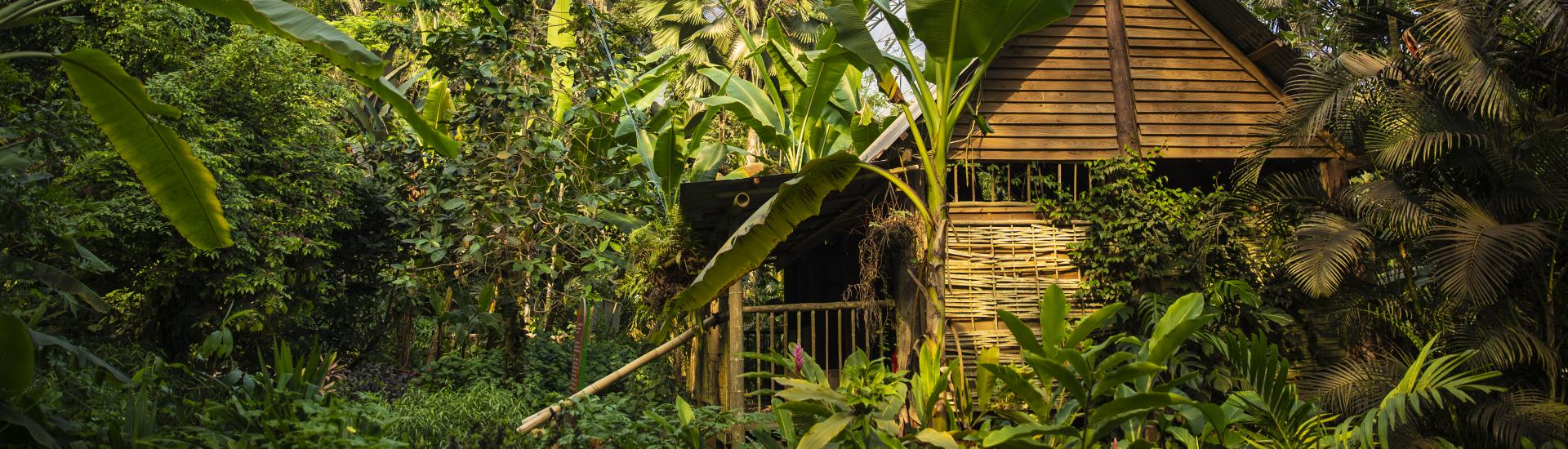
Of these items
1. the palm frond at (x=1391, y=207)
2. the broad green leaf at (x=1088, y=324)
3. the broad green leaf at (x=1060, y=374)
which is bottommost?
the broad green leaf at (x=1060, y=374)

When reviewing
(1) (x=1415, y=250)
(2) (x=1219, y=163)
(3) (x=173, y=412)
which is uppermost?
(2) (x=1219, y=163)

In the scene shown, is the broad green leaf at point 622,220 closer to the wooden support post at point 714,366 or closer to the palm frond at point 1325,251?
the wooden support post at point 714,366

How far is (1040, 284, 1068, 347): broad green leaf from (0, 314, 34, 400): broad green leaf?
13.5 ft

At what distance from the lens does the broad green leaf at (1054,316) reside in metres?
4.64

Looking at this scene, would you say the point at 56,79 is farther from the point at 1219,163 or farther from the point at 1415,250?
the point at 1415,250

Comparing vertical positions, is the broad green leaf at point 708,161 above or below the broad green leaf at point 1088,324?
above

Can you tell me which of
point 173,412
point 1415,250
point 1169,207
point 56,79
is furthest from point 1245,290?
point 56,79

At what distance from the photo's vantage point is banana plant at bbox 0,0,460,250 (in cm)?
412

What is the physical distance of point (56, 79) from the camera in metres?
8.29

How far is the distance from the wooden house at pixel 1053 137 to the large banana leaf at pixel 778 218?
1.58 m

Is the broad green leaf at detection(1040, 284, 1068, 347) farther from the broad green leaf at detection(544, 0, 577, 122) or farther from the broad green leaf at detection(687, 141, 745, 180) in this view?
the broad green leaf at detection(544, 0, 577, 122)

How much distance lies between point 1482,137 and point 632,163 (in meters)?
6.47

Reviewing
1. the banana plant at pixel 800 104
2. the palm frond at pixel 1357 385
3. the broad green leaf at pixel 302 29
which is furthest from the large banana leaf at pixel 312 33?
the palm frond at pixel 1357 385

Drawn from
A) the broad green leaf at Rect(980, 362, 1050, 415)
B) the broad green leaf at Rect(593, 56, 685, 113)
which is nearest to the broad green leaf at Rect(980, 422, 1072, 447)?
the broad green leaf at Rect(980, 362, 1050, 415)
